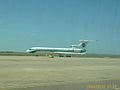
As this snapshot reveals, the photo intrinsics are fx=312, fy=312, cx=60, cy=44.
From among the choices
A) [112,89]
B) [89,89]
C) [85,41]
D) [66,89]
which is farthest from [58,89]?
[85,41]

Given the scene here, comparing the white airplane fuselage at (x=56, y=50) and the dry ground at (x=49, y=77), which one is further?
the white airplane fuselage at (x=56, y=50)

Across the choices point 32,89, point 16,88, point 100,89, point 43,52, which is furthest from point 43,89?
point 43,52

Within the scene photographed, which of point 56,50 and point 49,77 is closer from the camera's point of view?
point 49,77

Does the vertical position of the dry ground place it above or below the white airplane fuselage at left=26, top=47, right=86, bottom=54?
below

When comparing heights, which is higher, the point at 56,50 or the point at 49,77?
the point at 56,50

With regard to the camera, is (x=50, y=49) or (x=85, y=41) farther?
(x=85, y=41)

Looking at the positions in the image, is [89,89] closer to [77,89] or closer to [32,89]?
[77,89]

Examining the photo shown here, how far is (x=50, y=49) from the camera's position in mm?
144250

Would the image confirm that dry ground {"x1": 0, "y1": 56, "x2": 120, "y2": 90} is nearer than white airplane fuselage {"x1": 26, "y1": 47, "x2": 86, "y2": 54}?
Yes

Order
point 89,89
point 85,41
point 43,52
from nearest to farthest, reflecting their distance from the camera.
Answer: point 89,89 < point 43,52 < point 85,41

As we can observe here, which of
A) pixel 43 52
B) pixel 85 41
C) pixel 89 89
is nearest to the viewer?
pixel 89 89

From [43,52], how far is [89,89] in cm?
12418

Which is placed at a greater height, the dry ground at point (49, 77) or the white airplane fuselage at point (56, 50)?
the white airplane fuselage at point (56, 50)

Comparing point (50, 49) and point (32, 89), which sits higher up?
point (50, 49)
